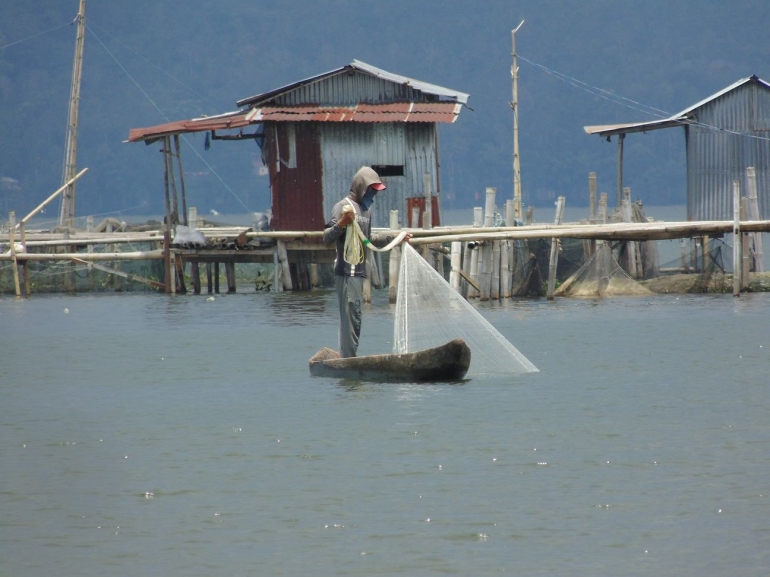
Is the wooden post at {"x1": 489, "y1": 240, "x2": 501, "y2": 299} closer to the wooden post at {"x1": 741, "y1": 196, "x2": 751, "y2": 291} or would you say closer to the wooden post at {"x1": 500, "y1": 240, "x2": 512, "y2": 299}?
the wooden post at {"x1": 500, "y1": 240, "x2": 512, "y2": 299}

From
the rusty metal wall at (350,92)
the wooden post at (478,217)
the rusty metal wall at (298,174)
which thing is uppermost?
the rusty metal wall at (350,92)

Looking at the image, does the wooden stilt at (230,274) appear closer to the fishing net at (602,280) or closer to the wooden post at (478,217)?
the wooden post at (478,217)

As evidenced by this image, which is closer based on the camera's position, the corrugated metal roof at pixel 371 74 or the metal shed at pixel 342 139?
the metal shed at pixel 342 139

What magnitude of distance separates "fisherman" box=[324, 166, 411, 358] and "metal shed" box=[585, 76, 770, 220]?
1774 centimetres

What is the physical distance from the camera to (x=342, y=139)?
102 ft

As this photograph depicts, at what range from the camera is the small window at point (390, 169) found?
31.1m

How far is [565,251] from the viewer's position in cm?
3088

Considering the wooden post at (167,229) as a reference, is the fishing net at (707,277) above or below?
below

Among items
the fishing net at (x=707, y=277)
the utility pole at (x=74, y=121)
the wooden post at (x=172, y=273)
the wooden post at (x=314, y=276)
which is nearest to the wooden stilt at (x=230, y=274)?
the wooden post at (x=172, y=273)

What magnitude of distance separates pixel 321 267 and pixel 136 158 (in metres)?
106

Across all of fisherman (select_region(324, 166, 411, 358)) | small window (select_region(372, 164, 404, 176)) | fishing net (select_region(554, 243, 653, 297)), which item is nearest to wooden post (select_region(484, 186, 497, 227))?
fishing net (select_region(554, 243, 653, 297))

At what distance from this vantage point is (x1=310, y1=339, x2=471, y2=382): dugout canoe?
1458cm

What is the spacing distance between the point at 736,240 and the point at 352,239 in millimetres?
12622

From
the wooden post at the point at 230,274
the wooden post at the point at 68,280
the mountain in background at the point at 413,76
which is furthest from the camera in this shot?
the mountain in background at the point at 413,76
